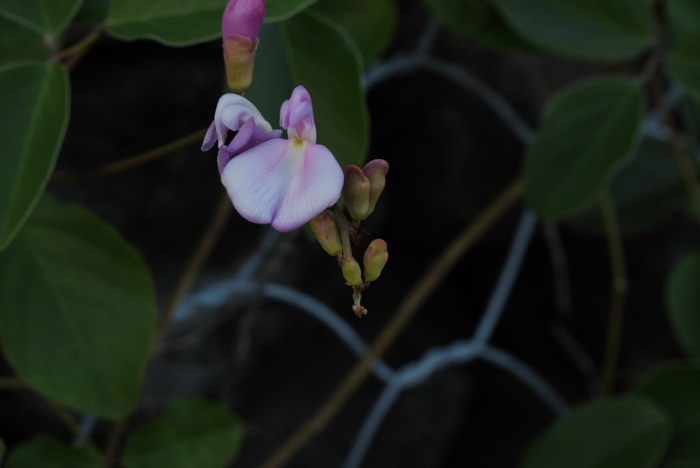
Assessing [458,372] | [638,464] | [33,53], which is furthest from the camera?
[458,372]

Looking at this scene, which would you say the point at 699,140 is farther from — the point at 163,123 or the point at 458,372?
the point at 163,123

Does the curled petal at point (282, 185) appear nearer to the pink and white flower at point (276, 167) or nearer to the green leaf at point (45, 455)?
the pink and white flower at point (276, 167)

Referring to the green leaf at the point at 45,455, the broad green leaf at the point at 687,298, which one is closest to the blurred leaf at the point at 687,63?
the broad green leaf at the point at 687,298

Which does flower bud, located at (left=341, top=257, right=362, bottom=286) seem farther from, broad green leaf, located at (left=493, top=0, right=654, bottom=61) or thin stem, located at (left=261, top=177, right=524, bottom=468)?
thin stem, located at (left=261, top=177, right=524, bottom=468)

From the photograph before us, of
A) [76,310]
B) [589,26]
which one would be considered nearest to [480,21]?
[589,26]

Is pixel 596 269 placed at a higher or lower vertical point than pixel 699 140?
lower

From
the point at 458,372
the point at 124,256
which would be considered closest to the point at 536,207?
the point at 124,256
